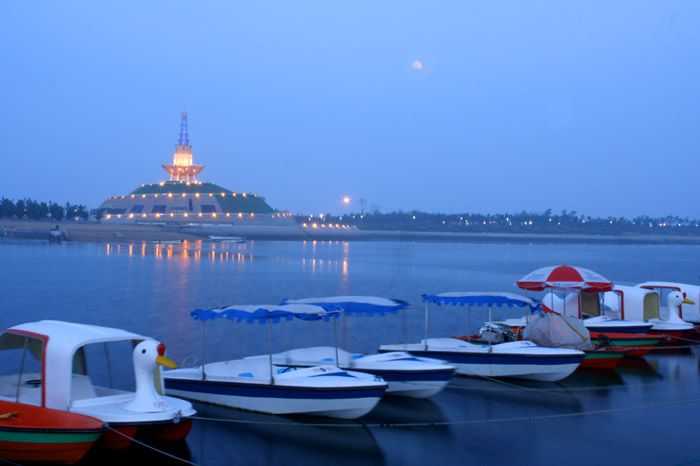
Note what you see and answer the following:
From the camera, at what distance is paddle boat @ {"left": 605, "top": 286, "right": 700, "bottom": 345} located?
55.7 feet

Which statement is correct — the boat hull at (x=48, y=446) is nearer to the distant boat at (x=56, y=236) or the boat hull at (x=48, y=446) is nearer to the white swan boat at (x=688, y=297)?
the white swan boat at (x=688, y=297)

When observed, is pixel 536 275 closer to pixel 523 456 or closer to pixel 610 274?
pixel 523 456

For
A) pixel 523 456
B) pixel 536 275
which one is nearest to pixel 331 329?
pixel 536 275

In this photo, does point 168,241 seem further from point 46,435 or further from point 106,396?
point 46,435

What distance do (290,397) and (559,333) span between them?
568cm

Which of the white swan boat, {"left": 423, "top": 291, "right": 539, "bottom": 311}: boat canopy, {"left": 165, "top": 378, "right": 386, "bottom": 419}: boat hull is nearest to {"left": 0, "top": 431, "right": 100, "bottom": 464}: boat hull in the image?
{"left": 165, "top": 378, "right": 386, "bottom": 419}: boat hull

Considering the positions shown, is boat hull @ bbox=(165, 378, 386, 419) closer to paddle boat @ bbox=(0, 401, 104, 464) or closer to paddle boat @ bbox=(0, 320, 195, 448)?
paddle boat @ bbox=(0, 320, 195, 448)

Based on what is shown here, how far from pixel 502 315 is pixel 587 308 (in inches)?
271

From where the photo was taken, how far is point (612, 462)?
9234 mm

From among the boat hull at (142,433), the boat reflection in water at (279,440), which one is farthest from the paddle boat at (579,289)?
the boat hull at (142,433)

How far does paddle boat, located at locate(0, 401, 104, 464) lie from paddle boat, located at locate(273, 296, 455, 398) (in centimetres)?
429

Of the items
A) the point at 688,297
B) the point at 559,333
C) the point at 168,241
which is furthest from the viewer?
the point at 168,241

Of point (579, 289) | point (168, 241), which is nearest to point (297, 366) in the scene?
point (579, 289)

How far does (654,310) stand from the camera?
58.2 feet
